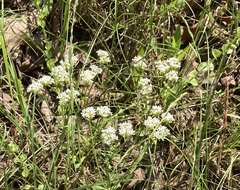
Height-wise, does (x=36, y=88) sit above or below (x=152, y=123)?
above

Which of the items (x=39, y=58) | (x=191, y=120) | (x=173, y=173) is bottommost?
(x=173, y=173)

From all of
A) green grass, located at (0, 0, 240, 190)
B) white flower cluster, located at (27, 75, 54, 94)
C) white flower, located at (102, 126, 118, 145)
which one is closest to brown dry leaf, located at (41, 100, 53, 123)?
green grass, located at (0, 0, 240, 190)

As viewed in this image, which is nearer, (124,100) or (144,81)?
(144,81)

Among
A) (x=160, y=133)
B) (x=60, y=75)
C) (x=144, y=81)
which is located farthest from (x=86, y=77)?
(x=160, y=133)

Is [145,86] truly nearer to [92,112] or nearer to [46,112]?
[92,112]

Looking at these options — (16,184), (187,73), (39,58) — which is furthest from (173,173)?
(39,58)

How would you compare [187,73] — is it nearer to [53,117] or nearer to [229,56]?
[229,56]

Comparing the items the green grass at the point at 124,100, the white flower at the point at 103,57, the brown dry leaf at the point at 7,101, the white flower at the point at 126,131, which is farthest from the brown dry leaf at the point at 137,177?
the brown dry leaf at the point at 7,101
